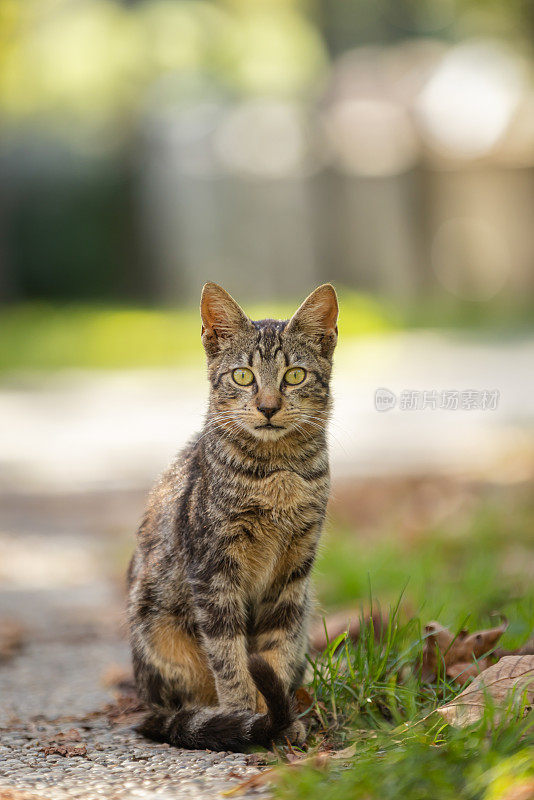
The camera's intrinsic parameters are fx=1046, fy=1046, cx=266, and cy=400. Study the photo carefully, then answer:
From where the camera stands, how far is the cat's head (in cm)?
328

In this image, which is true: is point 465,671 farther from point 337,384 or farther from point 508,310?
point 508,310

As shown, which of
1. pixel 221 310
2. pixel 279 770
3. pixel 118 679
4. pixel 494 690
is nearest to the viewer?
pixel 279 770

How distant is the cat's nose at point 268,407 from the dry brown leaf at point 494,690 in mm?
985

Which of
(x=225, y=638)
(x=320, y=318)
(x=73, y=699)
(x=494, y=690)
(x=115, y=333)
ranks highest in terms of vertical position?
(x=115, y=333)

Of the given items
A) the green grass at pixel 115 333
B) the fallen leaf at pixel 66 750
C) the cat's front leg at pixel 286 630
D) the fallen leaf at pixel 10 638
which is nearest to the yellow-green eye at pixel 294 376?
the cat's front leg at pixel 286 630

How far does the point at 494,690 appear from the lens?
2834 millimetres

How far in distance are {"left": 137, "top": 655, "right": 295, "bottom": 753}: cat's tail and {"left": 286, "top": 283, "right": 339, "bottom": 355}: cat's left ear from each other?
1075 mm

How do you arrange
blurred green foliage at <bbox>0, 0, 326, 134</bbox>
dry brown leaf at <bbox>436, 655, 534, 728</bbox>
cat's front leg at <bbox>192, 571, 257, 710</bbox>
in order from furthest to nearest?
1. blurred green foliage at <bbox>0, 0, 326, 134</bbox>
2. cat's front leg at <bbox>192, 571, 257, 710</bbox>
3. dry brown leaf at <bbox>436, 655, 534, 728</bbox>

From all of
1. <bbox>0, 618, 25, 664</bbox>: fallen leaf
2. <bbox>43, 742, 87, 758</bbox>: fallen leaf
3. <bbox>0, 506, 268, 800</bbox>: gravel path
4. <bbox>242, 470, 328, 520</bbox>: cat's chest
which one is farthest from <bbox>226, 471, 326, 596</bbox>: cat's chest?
<bbox>0, 618, 25, 664</bbox>: fallen leaf

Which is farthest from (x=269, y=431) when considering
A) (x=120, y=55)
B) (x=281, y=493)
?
(x=120, y=55)

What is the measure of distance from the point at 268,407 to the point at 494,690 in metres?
1.05

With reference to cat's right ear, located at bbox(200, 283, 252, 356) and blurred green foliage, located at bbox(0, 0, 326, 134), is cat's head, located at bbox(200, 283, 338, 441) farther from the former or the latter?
blurred green foliage, located at bbox(0, 0, 326, 134)

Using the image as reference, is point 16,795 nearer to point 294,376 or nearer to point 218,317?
point 294,376

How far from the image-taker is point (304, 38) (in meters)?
30.3
